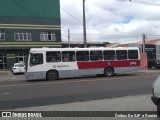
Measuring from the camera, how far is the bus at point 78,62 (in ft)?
89.1

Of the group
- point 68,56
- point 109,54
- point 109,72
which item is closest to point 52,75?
point 68,56

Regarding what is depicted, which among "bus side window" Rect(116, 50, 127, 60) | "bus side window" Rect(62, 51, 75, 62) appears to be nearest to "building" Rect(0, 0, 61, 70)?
"bus side window" Rect(116, 50, 127, 60)

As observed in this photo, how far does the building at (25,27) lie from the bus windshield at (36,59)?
95.8 feet

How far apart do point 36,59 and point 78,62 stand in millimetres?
3616

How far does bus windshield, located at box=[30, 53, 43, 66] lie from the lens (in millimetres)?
27000

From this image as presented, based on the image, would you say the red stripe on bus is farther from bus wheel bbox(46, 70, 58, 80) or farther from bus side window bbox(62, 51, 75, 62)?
bus wheel bbox(46, 70, 58, 80)

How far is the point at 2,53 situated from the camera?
55219 millimetres

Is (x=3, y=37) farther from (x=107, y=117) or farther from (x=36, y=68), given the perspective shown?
(x=107, y=117)

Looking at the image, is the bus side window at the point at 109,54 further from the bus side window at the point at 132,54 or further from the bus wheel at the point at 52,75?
the bus wheel at the point at 52,75

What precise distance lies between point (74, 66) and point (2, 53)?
29.3m

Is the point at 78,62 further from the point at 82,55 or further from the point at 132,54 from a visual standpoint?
the point at 132,54

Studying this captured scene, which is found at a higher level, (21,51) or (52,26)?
(52,26)

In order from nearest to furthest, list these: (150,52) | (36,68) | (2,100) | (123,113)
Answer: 1. (123,113)
2. (2,100)
3. (36,68)
4. (150,52)

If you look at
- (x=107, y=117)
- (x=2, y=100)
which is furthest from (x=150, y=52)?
(x=107, y=117)
